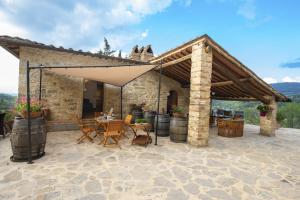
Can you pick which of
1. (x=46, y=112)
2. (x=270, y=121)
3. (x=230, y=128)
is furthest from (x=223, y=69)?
(x=46, y=112)

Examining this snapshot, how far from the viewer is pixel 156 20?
490 inches

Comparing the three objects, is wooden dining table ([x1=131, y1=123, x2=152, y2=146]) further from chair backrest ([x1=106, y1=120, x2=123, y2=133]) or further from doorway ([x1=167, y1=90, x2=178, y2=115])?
doorway ([x1=167, y1=90, x2=178, y2=115])

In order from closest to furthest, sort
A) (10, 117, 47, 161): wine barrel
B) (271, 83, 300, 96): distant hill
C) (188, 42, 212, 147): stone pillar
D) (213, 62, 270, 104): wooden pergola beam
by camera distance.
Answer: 1. (10, 117, 47, 161): wine barrel
2. (188, 42, 212, 147): stone pillar
3. (213, 62, 270, 104): wooden pergola beam
4. (271, 83, 300, 96): distant hill

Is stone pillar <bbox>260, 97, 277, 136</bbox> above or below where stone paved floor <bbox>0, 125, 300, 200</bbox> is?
above

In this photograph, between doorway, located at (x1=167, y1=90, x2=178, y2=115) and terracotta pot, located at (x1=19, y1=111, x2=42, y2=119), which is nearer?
terracotta pot, located at (x1=19, y1=111, x2=42, y2=119)

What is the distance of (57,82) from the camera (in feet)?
21.8

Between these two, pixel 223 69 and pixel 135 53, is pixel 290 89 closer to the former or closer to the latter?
pixel 135 53

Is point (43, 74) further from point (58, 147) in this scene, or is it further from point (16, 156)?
point (16, 156)

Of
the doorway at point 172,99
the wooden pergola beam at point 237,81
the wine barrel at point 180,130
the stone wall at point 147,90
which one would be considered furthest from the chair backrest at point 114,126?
the doorway at point 172,99

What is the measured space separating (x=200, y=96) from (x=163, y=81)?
4.43 metres

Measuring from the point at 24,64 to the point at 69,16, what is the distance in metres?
2.59

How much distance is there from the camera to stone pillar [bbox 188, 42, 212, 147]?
204 inches

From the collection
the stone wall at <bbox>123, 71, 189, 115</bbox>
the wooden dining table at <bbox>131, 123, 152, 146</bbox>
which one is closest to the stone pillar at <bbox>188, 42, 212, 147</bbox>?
the wooden dining table at <bbox>131, 123, 152, 146</bbox>

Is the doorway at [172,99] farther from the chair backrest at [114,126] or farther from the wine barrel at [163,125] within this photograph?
Result: the chair backrest at [114,126]
